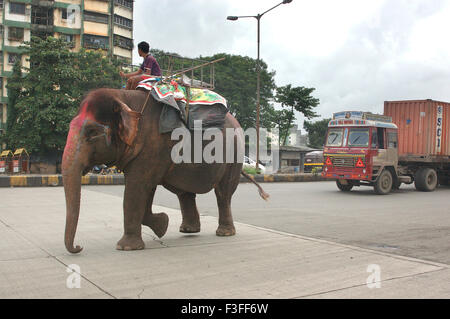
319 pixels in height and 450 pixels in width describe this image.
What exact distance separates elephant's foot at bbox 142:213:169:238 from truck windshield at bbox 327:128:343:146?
11.1 metres

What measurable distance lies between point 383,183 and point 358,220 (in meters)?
7.68

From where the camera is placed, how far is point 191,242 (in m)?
6.42

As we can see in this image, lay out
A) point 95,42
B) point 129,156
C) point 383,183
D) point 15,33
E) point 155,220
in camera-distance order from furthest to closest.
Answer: point 95,42
point 15,33
point 383,183
point 155,220
point 129,156

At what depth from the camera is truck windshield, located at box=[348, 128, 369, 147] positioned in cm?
1552

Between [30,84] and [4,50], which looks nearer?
[30,84]

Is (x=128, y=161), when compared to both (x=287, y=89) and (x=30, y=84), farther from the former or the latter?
(x=287, y=89)

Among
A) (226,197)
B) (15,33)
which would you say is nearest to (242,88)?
(15,33)

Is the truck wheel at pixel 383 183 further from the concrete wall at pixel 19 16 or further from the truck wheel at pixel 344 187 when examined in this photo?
the concrete wall at pixel 19 16

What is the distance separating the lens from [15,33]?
143 feet

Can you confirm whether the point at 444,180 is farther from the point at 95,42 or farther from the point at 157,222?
the point at 95,42

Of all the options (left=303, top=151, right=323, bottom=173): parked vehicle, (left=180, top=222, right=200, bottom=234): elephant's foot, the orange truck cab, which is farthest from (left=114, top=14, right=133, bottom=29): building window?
(left=180, top=222, right=200, bottom=234): elephant's foot

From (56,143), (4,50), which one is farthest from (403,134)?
(4,50)
